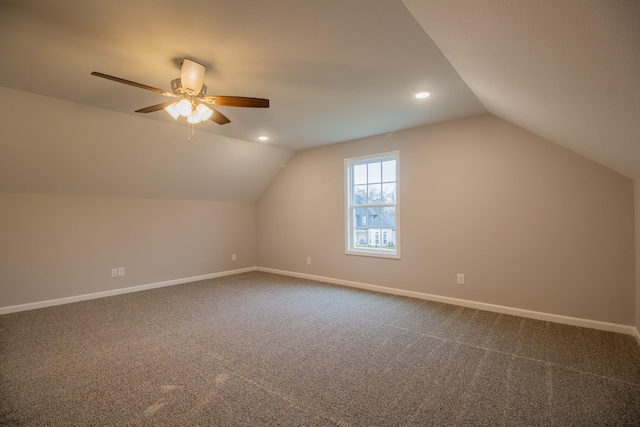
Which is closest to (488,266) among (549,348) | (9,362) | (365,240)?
(549,348)

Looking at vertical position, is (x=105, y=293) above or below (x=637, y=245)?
below

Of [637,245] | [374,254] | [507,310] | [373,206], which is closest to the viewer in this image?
[637,245]

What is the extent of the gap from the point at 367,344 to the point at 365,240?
2.29m

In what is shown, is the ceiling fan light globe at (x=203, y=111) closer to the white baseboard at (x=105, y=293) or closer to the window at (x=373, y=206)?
the window at (x=373, y=206)

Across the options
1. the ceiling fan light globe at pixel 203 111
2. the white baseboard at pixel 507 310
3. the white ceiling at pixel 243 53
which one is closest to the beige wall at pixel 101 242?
the white ceiling at pixel 243 53

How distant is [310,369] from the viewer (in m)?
2.29

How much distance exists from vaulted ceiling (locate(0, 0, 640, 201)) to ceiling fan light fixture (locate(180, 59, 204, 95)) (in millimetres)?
74

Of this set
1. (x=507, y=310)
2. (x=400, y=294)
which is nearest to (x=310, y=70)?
(x=400, y=294)

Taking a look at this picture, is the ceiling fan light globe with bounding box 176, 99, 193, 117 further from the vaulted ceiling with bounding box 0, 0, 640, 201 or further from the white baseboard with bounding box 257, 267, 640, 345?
the white baseboard with bounding box 257, 267, 640, 345

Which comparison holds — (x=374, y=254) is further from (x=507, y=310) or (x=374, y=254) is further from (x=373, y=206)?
(x=507, y=310)

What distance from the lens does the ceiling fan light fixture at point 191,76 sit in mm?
2299

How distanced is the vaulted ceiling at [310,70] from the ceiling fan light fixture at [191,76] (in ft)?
0.24

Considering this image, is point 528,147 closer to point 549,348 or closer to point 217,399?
point 549,348

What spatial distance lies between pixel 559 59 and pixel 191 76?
239cm
